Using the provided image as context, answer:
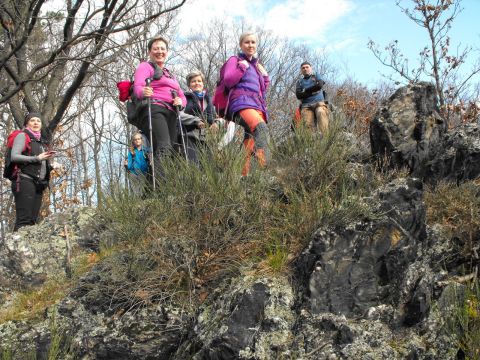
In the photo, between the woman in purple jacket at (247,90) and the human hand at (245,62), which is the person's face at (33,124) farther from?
the human hand at (245,62)

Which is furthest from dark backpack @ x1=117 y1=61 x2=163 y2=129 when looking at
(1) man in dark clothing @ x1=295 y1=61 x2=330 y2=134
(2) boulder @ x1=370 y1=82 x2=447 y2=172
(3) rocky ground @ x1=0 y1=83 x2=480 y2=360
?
(1) man in dark clothing @ x1=295 y1=61 x2=330 y2=134

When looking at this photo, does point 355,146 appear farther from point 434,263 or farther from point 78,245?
point 78,245

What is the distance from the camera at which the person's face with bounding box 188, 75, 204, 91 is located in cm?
543

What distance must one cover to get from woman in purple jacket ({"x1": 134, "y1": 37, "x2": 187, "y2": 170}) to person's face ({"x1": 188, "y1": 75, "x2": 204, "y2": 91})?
0.58 m

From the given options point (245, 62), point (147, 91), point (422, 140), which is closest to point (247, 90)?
point (245, 62)

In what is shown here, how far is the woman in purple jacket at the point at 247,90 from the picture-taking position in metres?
4.49

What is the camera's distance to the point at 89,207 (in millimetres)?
4848

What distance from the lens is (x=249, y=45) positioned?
4.76m

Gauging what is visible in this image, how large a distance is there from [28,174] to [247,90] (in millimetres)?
2599

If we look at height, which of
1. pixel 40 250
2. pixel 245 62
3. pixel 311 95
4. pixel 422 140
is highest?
pixel 311 95

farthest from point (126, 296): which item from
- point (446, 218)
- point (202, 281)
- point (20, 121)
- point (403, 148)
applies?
point (20, 121)

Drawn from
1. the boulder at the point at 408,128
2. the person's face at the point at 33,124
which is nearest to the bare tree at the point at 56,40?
the person's face at the point at 33,124

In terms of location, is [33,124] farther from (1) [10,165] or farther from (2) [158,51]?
(2) [158,51]

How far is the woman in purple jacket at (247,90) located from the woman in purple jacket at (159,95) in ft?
1.89
